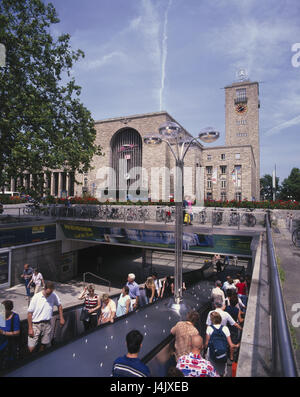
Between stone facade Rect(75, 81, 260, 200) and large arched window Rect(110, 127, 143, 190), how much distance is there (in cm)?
78

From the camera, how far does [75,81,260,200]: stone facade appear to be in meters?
39.8

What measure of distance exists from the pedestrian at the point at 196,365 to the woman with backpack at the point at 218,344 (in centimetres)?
84

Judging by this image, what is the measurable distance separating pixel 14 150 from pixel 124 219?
862cm

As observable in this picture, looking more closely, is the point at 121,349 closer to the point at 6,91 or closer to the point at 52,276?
the point at 6,91

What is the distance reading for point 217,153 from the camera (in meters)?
53.4

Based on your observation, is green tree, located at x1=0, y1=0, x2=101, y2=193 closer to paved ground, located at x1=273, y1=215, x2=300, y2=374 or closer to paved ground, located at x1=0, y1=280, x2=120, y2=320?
paved ground, located at x1=0, y1=280, x2=120, y2=320

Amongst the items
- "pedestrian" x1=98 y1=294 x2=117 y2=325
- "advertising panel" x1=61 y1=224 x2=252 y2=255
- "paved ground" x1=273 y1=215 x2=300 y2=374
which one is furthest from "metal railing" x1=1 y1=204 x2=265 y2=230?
"pedestrian" x1=98 y1=294 x2=117 y2=325

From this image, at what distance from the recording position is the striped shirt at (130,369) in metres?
2.68

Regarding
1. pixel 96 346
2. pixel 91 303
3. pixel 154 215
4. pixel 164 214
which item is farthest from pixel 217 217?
pixel 96 346

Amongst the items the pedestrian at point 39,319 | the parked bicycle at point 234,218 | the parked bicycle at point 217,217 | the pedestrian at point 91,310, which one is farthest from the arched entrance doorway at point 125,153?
the pedestrian at point 39,319

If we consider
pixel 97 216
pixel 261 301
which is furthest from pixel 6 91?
pixel 261 301

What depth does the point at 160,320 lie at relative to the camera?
5.82 metres

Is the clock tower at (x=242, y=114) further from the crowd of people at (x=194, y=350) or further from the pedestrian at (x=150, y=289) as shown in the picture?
the crowd of people at (x=194, y=350)
